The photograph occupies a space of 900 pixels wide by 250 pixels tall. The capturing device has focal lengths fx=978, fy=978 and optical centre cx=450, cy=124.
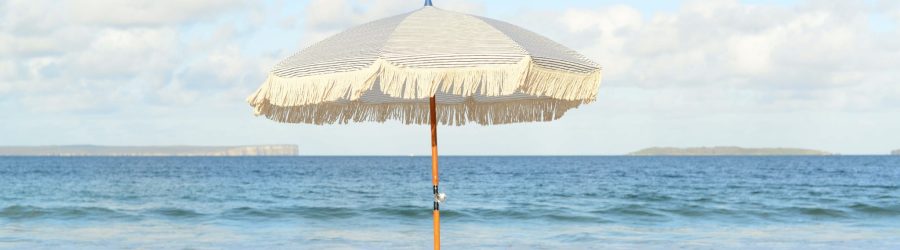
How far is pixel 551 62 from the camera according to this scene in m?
5.96

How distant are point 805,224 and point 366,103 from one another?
52.0ft

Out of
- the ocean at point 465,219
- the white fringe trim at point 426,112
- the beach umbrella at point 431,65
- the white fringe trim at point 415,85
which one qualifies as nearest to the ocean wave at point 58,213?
the ocean at point 465,219

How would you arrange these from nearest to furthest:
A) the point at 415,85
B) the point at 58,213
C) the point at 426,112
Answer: the point at 415,85 < the point at 426,112 < the point at 58,213

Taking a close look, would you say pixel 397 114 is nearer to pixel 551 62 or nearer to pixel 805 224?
pixel 551 62

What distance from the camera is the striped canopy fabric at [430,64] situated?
18.5 ft

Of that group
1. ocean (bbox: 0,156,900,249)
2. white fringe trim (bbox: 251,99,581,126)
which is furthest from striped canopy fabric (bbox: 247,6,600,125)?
ocean (bbox: 0,156,900,249)

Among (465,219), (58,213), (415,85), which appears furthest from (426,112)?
(58,213)

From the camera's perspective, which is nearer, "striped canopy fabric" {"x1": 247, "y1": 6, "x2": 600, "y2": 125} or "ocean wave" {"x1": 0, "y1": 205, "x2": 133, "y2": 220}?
"striped canopy fabric" {"x1": 247, "y1": 6, "x2": 600, "y2": 125}

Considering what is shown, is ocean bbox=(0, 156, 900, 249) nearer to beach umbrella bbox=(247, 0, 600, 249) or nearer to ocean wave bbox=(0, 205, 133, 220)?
ocean wave bbox=(0, 205, 133, 220)

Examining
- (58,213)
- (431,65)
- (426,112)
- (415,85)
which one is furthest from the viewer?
(58,213)

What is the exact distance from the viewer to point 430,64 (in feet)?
18.6

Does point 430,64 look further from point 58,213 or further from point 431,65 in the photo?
point 58,213

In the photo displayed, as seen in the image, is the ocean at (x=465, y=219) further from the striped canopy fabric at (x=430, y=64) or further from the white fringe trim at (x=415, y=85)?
the striped canopy fabric at (x=430, y=64)

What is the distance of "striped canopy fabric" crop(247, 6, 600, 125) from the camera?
563 cm
